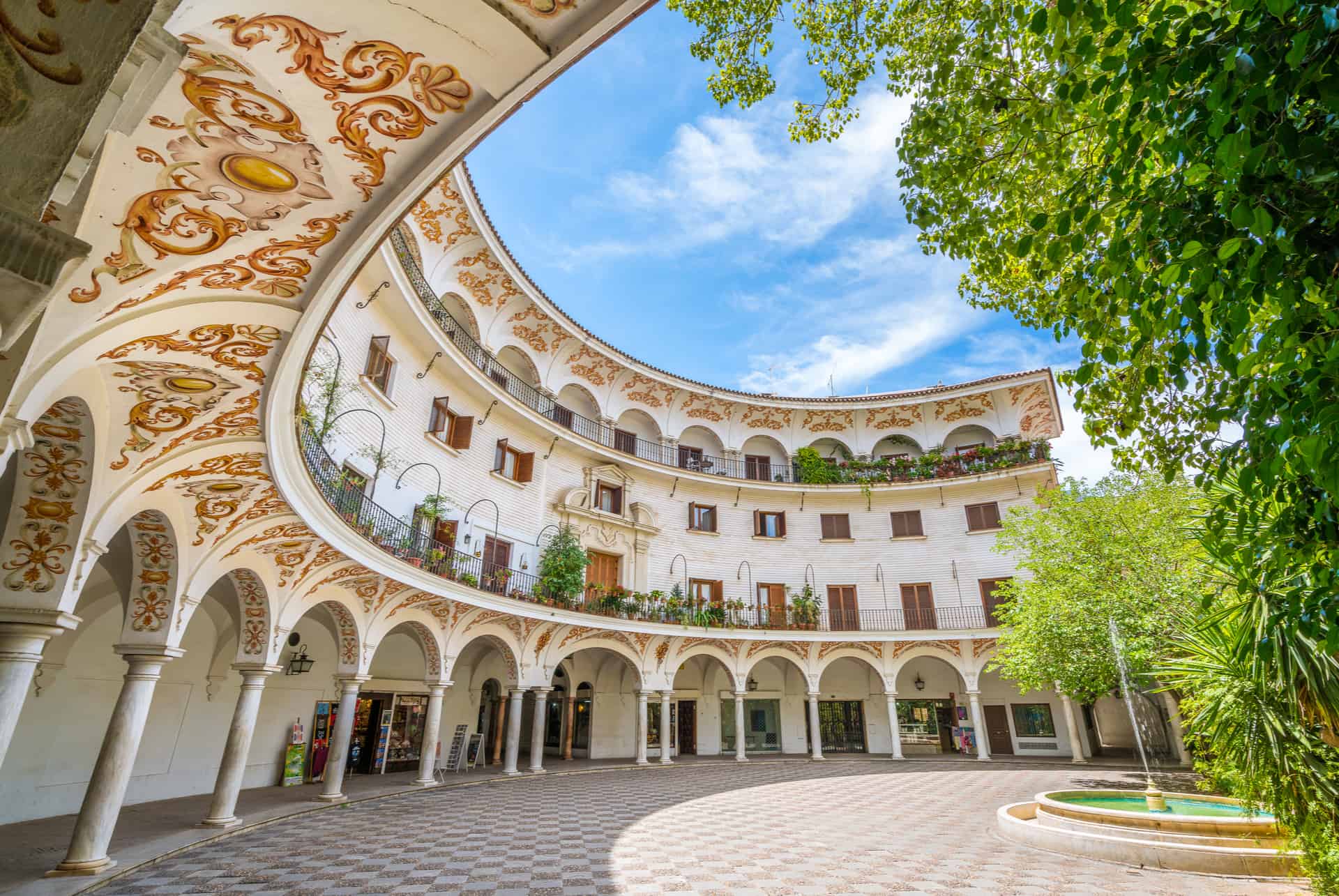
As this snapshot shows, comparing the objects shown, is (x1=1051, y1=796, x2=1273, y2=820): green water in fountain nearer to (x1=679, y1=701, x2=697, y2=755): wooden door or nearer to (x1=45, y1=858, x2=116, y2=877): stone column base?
(x1=45, y1=858, x2=116, y2=877): stone column base

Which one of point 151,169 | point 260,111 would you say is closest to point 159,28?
point 260,111

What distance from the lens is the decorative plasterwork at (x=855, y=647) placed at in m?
21.3

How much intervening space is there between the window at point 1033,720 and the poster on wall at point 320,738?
20.2m

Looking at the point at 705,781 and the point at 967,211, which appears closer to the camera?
the point at 967,211

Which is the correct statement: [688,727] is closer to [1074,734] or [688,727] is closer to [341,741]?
[1074,734]

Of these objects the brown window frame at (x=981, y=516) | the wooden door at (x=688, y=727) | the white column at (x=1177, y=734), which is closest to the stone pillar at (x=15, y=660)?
the wooden door at (x=688, y=727)

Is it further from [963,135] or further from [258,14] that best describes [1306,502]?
[258,14]

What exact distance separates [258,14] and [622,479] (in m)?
18.6

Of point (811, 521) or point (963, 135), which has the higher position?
point (811, 521)

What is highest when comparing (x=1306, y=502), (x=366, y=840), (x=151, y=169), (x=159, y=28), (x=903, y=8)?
(x=903, y=8)

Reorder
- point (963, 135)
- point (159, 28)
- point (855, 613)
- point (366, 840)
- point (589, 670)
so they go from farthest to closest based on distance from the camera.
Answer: point (855, 613) < point (589, 670) < point (366, 840) < point (963, 135) < point (159, 28)

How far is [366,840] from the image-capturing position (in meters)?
8.46

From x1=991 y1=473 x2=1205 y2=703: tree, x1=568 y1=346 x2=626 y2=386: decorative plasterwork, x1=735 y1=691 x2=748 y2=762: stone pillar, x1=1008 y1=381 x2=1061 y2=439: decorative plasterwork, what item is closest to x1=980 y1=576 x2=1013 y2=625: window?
x1=991 y1=473 x2=1205 y2=703: tree

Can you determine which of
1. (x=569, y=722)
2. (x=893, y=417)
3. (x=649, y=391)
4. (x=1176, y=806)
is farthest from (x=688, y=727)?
(x=1176, y=806)
